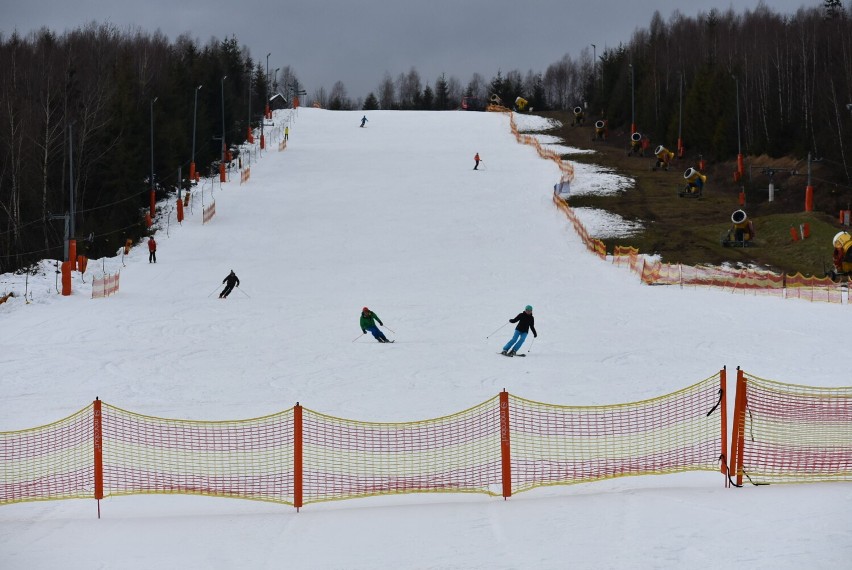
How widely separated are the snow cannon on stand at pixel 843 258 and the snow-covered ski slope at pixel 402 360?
4.40 metres

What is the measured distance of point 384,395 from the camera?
1580cm

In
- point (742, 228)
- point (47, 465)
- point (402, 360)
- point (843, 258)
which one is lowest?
point (402, 360)

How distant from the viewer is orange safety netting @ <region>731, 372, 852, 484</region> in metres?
10.2

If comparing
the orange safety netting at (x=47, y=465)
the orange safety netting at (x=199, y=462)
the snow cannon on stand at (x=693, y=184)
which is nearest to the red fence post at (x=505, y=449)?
the orange safety netting at (x=199, y=462)

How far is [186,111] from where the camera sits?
214 feet

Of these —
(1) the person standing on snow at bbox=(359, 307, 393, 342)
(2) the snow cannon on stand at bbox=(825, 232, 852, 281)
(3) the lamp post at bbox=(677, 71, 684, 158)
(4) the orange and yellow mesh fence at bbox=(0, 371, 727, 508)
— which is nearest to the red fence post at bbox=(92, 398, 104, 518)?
(4) the orange and yellow mesh fence at bbox=(0, 371, 727, 508)

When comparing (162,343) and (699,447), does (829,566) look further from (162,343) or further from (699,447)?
(162,343)

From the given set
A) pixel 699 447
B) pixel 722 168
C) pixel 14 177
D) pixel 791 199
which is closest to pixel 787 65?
pixel 722 168

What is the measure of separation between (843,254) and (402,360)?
17.6 metres

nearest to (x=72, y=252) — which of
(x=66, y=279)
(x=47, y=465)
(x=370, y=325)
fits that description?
(x=66, y=279)

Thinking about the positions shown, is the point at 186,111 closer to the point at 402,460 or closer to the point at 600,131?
the point at 600,131

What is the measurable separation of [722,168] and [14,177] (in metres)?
42.9

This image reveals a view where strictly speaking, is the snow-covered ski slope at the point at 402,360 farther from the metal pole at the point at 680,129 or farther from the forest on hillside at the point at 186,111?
the metal pole at the point at 680,129

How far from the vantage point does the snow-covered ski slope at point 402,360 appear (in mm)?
8539
